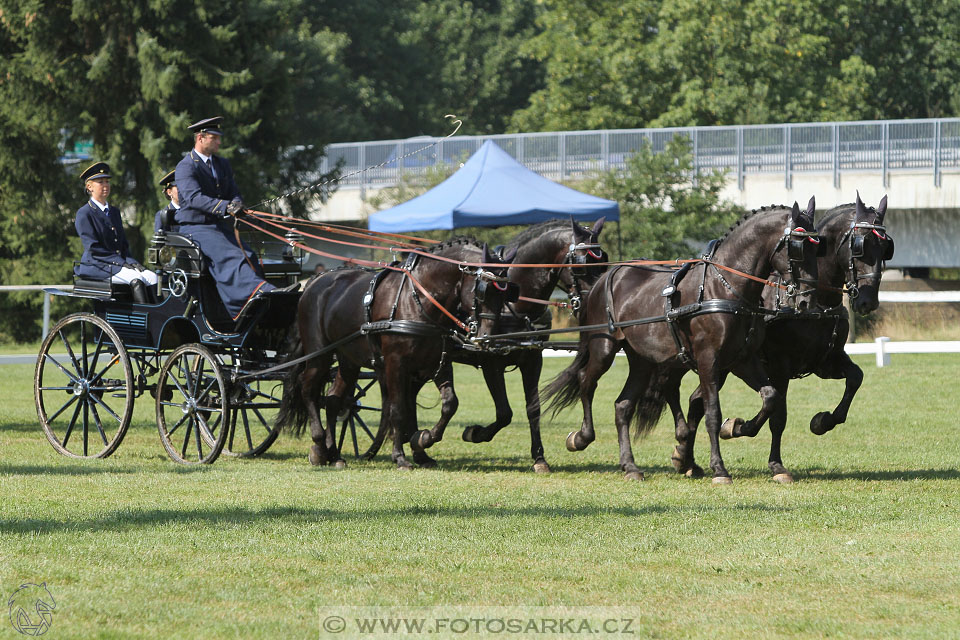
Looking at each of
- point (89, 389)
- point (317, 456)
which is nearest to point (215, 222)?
point (89, 389)

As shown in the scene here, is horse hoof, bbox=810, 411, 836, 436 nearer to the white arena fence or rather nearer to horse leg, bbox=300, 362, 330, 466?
horse leg, bbox=300, 362, 330, 466

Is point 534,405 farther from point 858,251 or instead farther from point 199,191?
point 199,191

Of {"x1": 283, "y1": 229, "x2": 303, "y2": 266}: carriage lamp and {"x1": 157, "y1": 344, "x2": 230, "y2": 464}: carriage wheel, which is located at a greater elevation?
{"x1": 283, "y1": 229, "x2": 303, "y2": 266}: carriage lamp

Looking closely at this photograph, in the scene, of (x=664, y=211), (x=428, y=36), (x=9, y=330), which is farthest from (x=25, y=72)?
(x=428, y=36)

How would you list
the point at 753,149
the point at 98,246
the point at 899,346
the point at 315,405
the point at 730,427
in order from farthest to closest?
the point at 753,149
the point at 899,346
the point at 98,246
the point at 315,405
the point at 730,427

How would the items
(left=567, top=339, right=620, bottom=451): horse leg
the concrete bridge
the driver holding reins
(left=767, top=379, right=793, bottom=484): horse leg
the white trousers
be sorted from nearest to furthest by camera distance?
(left=767, top=379, right=793, bottom=484): horse leg < (left=567, top=339, right=620, bottom=451): horse leg < the driver holding reins < the white trousers < the concrete bridge

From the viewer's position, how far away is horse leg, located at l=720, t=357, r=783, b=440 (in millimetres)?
9703

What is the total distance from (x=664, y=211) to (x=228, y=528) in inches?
804

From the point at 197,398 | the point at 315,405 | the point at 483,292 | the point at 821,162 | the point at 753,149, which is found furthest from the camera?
the point at 753,149

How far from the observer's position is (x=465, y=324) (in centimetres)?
1063

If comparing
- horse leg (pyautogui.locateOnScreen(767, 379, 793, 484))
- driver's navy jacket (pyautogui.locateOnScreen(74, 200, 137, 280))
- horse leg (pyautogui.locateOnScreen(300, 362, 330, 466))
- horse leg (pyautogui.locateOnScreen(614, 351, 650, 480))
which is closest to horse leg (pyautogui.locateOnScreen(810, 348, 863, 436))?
horse leg (pyautogui.locateOnScreen(767, 379, 793, 484))

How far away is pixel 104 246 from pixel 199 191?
125cm

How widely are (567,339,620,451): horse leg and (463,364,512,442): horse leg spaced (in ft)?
1.44

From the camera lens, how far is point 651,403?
11.1 m
